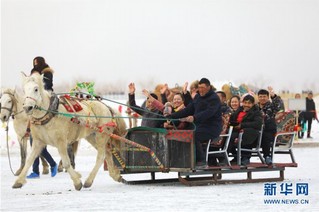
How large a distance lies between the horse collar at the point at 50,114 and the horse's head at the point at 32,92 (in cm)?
25

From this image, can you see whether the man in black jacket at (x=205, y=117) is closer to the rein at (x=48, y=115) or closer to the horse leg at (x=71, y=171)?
the horse leg at (x=71, y=171)

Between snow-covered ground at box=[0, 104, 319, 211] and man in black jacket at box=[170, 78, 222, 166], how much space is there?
2.48 feet

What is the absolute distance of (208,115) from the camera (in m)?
14.9

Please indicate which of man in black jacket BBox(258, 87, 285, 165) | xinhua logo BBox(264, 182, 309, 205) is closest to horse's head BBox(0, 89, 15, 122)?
man in black jacket BBox(258, 87, 285, 165)

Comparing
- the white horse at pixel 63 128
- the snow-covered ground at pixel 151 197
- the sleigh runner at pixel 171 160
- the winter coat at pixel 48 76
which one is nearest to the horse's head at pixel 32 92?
the white horse at pixel 63 128

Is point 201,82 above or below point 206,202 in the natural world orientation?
above

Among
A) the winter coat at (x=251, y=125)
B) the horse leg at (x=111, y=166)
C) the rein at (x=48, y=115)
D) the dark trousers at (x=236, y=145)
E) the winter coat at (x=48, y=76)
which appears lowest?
the horse leg at (x=111, y=166)

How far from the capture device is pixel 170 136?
49.9 feet

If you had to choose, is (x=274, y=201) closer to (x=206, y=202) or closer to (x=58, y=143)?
(x=206, y=202)

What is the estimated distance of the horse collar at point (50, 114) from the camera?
14.9 metres

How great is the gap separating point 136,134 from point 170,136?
3.07 ft

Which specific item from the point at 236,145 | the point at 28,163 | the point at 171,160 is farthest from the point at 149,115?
the point at 28,163

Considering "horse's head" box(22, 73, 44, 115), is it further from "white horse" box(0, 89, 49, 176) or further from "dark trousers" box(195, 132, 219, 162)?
"white horse" box(0, 89, 49, 176)

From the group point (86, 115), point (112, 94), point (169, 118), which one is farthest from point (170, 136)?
point (112, 94)
